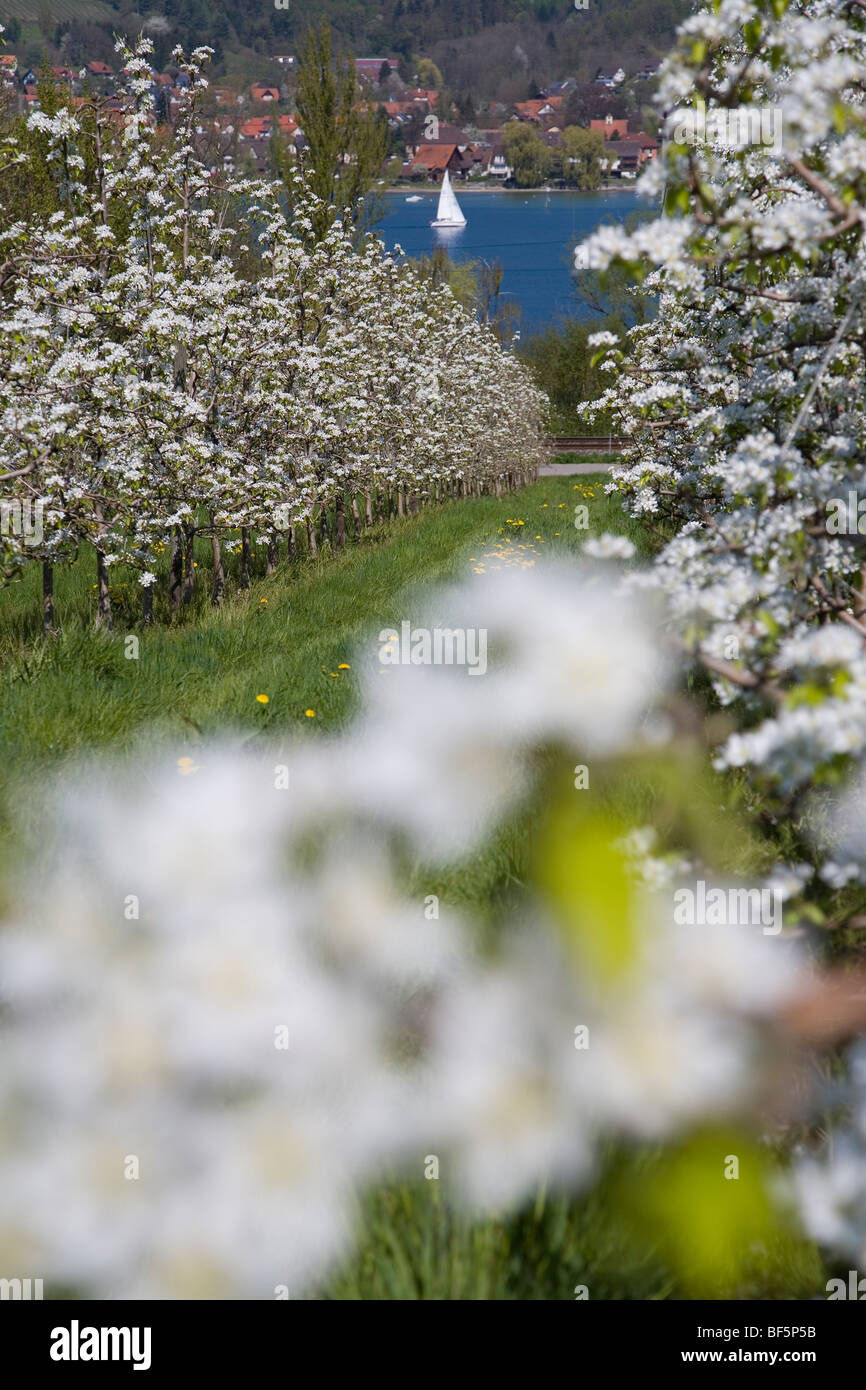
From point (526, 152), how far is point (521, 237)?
55.9 meters

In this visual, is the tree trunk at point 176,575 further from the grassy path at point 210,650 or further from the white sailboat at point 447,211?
the white sailboat at point 447,211

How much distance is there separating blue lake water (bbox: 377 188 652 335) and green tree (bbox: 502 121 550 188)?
11504 mm

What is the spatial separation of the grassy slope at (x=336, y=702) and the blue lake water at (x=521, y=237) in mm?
54421

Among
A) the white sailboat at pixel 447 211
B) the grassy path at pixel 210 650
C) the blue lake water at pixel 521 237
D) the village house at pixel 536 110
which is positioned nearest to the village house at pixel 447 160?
the white sailboat at pixel 447 211

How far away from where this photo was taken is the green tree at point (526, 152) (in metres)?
44.8

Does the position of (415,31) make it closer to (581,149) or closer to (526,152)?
(526,152)

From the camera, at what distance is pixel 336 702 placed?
5711 millimetres

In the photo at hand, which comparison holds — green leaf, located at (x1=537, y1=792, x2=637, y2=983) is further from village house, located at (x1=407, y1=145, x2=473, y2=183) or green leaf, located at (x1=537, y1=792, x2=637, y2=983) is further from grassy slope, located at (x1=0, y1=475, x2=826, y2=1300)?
village house, located at (x1=407, y1=145, x2=473, y2=183)

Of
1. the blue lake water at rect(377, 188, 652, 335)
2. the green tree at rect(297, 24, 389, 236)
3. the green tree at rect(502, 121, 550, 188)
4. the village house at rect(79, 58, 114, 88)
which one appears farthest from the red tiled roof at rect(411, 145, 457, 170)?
the green tree at rect(297, 24, 389, 236)

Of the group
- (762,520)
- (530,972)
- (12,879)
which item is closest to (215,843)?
(530,972)

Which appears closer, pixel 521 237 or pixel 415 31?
pixel 415 31

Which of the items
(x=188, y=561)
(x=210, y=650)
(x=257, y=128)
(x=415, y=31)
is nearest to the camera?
(x=210, y=650)

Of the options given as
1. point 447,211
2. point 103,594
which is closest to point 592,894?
point 103,594
